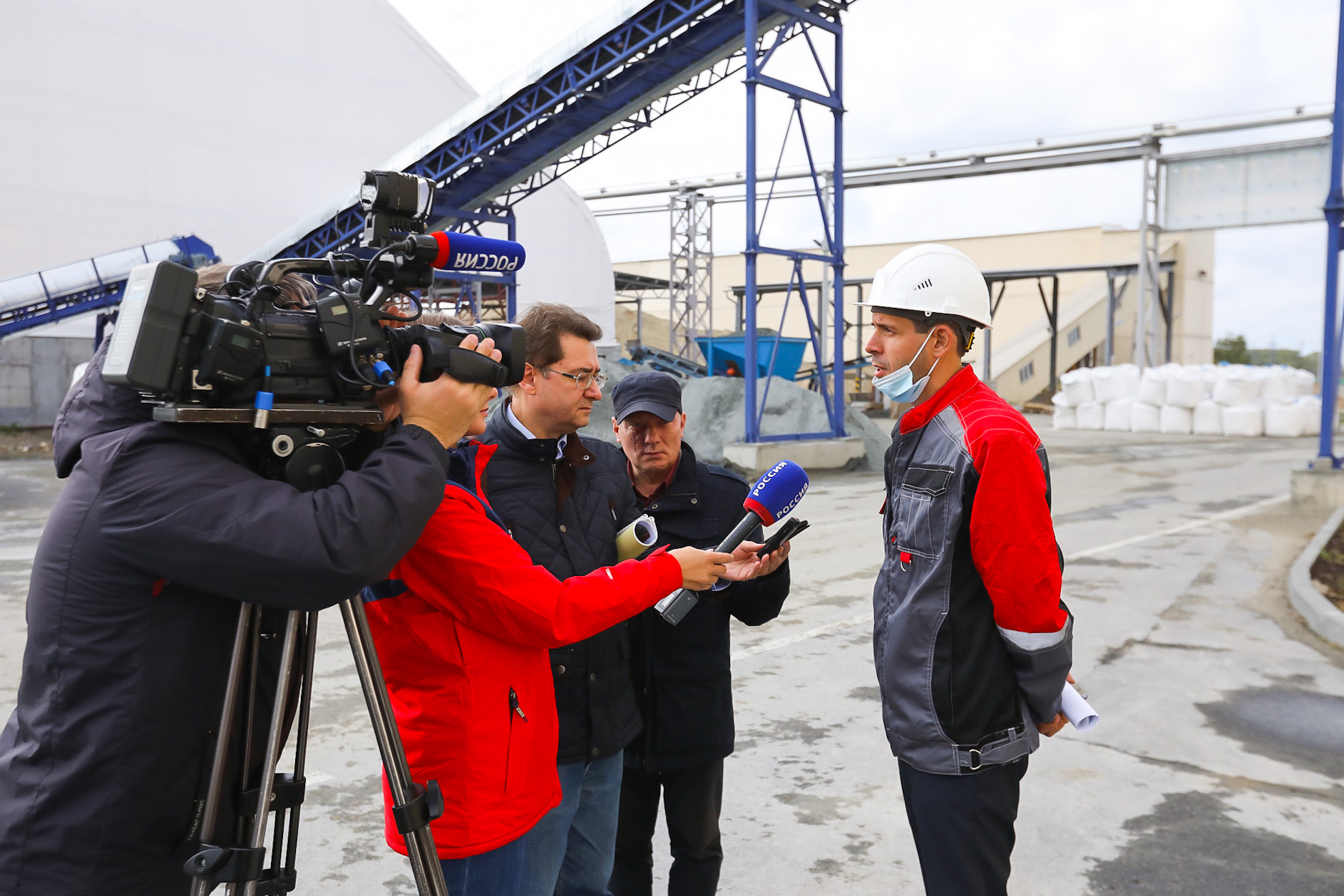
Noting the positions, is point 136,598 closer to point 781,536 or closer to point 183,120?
point 781,536

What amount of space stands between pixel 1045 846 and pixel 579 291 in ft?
98.1

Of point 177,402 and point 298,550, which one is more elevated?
point 177,402

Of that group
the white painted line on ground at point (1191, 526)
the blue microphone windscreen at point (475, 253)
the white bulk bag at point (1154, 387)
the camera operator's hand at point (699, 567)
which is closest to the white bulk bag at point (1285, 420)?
the white bulk bag at point (1154, 387)

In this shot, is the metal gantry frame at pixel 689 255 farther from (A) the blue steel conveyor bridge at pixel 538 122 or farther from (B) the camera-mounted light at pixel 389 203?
(B) the camera-mounted light at pixel 389 203

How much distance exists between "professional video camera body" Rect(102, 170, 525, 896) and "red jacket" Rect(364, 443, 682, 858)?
0.46 feet

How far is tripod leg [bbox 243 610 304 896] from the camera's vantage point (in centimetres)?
157

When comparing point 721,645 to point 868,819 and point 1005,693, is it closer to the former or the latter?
point 1005,693

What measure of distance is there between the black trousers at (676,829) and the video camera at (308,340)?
1.57m

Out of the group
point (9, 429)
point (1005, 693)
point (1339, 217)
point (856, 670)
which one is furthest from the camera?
point (9, 429)

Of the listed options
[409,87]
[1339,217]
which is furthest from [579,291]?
[1339,217]

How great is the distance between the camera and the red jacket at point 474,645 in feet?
5.85

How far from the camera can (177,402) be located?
1.42 meters

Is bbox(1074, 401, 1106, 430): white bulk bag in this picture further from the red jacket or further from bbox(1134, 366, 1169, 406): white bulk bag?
the red jacket

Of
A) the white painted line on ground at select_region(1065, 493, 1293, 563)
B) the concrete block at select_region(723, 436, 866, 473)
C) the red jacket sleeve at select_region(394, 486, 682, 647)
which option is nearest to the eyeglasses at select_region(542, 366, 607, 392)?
the red jacket sleeve at select_region(394, 486, 682, 647)
